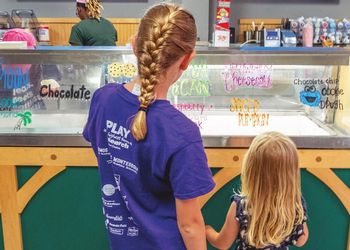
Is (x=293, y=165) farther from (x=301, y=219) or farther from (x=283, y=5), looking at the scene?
(x=283, y=5)

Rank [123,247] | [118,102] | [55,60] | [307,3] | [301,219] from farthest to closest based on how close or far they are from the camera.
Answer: [307,3] → [55,60] → [301,219] → [123,247] → [118,102]

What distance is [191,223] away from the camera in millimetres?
1062

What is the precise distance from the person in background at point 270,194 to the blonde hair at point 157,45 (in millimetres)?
463

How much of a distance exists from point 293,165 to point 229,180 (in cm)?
51

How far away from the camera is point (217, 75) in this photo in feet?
5.77

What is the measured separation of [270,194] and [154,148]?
0.48 meters

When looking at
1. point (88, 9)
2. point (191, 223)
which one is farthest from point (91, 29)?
point (191, 223)

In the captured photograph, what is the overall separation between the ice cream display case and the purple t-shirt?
604 mm

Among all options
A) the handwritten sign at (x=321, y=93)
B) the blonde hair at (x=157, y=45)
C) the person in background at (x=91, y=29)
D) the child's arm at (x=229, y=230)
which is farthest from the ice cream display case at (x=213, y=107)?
the person in background at (x=91, y=29)

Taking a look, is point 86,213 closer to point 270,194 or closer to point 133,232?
point 133,232

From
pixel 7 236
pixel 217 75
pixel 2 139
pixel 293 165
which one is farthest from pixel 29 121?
pixel 293 165

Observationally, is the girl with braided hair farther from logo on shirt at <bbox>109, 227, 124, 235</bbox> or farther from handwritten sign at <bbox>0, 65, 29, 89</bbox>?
handwritten sign at <bbox>0, 65, 29, 89</bbox>

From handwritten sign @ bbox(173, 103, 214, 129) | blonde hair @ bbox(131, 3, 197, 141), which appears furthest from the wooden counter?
blonde hair @ bbox(131, 3, 197, 141)

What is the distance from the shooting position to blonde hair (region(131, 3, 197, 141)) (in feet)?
3.22
